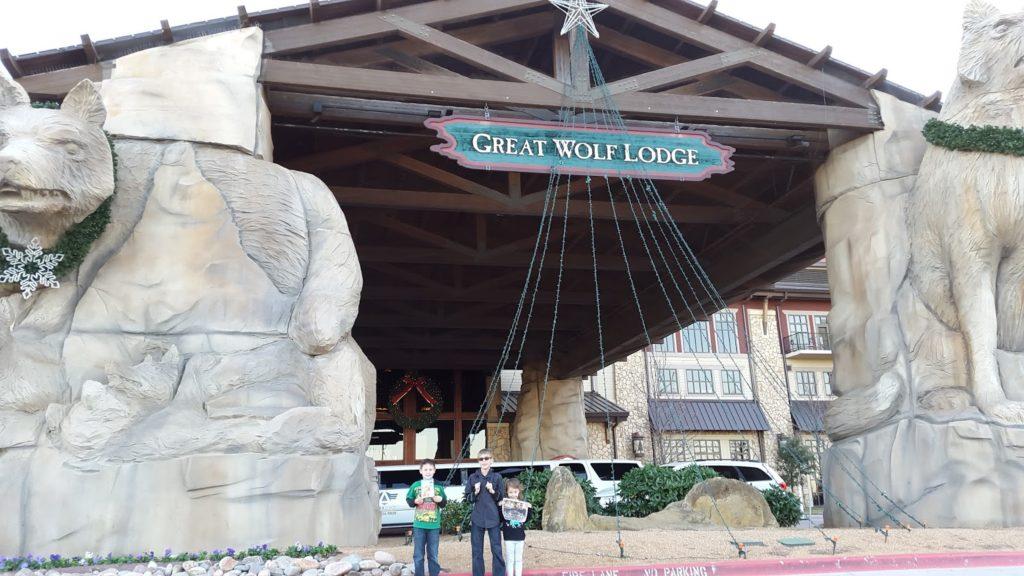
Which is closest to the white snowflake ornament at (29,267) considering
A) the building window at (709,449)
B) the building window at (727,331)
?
the building window at (709,449)

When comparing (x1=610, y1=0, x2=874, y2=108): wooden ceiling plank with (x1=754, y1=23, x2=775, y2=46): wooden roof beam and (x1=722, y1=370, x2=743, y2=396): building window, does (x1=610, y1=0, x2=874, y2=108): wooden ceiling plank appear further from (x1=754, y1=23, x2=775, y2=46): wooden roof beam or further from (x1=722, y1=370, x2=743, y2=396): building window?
(x1=722, y1=370, x2=743, y2=396): building window

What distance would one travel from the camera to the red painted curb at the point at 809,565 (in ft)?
20.7

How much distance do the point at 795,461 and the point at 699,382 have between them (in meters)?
5.49

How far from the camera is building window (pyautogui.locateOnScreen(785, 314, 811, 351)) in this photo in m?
31.7

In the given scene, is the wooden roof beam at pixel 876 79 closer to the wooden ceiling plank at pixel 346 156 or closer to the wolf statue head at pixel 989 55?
the wolf statue head at pixel 989 55

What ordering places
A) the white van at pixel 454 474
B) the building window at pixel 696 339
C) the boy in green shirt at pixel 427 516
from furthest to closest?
the building window at pixel 696 339
the white van at pixel 454 474
the boy in green shirt at pixel 427 516

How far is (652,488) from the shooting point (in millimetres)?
12188

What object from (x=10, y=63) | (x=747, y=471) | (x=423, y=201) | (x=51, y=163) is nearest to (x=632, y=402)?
(x=747, y=471)

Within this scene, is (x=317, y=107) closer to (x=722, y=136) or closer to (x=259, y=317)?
(x=259, y=317)

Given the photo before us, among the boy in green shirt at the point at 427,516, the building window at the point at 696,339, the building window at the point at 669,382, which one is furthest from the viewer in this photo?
the building window at the point at 696,339

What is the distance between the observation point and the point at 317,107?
395 inches

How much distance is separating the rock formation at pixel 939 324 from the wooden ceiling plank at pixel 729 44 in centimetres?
84

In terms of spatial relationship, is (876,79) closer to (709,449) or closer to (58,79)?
(58,79)

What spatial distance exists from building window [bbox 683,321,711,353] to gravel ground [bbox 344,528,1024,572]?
22967 mm
